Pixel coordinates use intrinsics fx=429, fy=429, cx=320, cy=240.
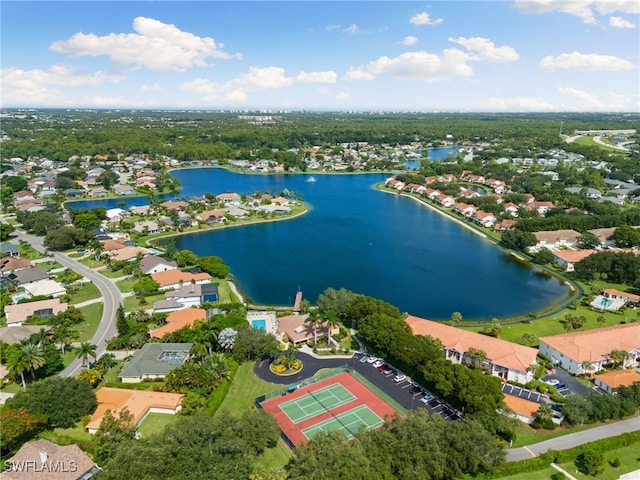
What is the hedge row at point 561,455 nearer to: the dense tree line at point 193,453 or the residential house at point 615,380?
the residential house at point 615,380

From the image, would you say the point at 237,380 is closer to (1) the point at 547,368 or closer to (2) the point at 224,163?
(1) the point at 547,368

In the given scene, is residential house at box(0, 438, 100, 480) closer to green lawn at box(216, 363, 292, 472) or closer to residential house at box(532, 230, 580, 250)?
green lawn at box(216, 363, 292, 472)

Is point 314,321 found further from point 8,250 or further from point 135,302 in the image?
point 8,250

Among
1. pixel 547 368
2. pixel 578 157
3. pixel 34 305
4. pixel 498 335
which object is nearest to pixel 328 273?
pixel 498 335

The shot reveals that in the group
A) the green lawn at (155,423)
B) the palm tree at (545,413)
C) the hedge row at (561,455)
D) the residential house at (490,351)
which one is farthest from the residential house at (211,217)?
the hedge row at (561,455)

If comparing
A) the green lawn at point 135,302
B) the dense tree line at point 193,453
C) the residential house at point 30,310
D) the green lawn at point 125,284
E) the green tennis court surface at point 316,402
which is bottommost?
the green tennis court surface at point 316,402

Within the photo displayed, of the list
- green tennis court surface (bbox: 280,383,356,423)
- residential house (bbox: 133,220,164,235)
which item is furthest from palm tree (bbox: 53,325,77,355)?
residential house (bbox: 133,220,164,235)
